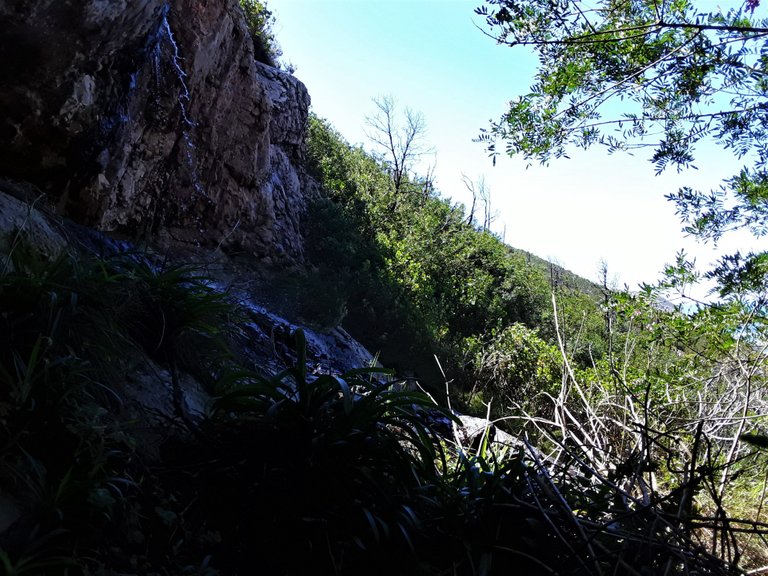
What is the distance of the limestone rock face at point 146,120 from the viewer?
382cm

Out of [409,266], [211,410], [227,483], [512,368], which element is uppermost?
[409,266]

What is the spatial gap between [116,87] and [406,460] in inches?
166

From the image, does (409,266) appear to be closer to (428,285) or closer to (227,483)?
(428,285)

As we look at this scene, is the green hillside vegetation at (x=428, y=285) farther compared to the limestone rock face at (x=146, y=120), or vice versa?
the green hillside vegetation at (x=428, y=285)

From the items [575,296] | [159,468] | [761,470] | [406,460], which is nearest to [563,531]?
[406,460]

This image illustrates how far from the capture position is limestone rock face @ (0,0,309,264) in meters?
3.82

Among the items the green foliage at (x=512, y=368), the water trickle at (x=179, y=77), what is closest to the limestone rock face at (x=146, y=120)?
the water trickle at (x=179, y=77)

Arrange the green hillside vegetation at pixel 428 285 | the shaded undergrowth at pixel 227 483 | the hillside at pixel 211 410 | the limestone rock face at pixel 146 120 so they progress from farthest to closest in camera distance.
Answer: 1. the green hillside vegetation at pixel 428 285
2. the limestone rock face at pixel 146 120
3. the hillside at pixel 211 410
4. the shaded undergrowth at pixel 227 483

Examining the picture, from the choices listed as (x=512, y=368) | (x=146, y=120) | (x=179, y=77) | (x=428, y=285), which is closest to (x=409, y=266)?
(x=428, y=285)

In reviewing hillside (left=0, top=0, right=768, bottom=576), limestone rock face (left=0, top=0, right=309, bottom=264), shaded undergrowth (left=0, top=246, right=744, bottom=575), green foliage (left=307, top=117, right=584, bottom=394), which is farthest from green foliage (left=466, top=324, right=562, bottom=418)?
shaded undergrowth (left=0, top=246, right=744, bottom=575)

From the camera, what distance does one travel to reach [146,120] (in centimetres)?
568

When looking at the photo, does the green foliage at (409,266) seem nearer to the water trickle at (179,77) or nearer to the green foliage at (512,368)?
the green foliage at (512,368)

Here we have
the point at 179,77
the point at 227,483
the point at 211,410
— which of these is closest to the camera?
the point at 227,483

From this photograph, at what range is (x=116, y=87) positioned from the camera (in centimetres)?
469
